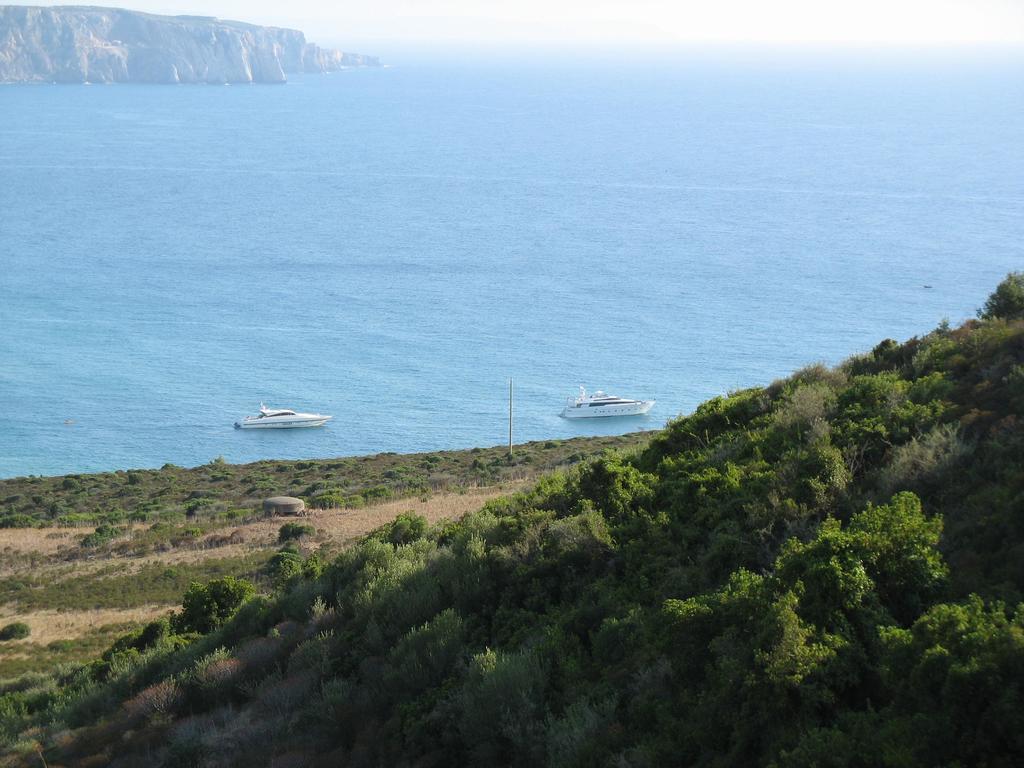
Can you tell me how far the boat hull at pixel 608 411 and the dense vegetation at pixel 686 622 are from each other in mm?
39683

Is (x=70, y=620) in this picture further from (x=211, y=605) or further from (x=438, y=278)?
(x=438, y=278)

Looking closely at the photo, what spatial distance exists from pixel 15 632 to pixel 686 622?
1646cm

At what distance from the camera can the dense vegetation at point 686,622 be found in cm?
743

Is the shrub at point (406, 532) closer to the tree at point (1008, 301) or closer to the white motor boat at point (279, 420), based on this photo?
the tree at point (1008, 301)

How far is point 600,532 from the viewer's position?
39.9 ft

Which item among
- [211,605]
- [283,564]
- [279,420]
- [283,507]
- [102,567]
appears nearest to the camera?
[211,605]

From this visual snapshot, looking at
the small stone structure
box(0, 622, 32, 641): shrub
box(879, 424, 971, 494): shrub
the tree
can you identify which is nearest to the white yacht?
the small stone structure

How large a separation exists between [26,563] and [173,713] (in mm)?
16996

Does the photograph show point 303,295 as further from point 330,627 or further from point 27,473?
point 330,627

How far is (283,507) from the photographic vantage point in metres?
30.6

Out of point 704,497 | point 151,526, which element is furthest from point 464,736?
point 151,526

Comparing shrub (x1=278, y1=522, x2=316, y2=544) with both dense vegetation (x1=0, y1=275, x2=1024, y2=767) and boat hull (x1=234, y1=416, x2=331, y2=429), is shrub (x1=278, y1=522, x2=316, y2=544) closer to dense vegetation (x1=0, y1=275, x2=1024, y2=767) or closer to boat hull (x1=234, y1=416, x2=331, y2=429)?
dense vegetation (x1=0, y1=275, x2=1024, y2=767)

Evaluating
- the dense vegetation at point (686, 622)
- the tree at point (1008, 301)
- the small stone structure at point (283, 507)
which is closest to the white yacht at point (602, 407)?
the small stone structure at point (283, 507)

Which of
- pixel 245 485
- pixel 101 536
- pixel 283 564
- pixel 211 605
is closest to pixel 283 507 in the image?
pixel 101 536
